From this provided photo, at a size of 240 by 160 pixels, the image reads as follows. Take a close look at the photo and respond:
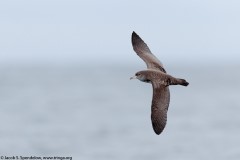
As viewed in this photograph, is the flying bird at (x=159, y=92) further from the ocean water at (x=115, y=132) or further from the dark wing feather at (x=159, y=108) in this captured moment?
the ocean water at (x=115, y=132)

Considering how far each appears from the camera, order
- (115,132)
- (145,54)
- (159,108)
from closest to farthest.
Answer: (159,108)
(145,54)
(115,132)

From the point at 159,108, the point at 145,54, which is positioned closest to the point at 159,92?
the point at 159,108

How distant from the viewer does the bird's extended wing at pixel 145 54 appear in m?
21.2

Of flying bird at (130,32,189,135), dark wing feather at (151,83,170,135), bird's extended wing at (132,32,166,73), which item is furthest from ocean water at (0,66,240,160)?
dark wing feather at (151,83,170,135)

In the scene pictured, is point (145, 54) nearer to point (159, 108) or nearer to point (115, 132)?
point (159, 108)

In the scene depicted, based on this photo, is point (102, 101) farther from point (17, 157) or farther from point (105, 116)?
point (17, 157)

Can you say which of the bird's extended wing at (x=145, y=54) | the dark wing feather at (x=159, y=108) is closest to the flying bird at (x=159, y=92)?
the dark wing feather at (x=159, y=108)

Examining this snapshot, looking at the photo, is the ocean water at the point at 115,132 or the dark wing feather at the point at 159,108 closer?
the dark wing feather at the point at 159,108

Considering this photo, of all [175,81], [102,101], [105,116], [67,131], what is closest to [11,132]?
[67,131]

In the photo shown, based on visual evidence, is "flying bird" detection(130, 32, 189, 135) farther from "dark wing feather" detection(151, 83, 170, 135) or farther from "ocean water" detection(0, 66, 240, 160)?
"ocean water" detection(0, 66, 240, 160)

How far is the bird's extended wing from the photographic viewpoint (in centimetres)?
2118

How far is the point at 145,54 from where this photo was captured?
22.0 meters

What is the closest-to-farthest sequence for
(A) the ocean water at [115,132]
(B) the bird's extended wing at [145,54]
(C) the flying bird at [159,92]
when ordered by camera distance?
1. (C) the flying bird at [159,92]
2. (B) the bird's extended wing at [145,54]
3. (A) the ocean water at [115,132]

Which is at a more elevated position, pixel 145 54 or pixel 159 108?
pixel 145 54
